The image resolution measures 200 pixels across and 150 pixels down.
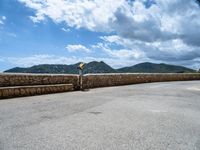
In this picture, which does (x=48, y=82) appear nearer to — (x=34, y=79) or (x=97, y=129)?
(x=34, y=79)

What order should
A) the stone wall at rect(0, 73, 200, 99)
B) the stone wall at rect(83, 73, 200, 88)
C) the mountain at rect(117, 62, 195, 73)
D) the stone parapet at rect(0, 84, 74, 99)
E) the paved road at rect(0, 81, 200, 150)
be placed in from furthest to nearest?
the mountain at rect(117, 62, 195, 73)
the stone wall at rect(83, 73, 200, 88)
the stone wall at rect(0, 73, 200, 99)
the stone parapet at rect(0, 84, 74, 99)
the paved road at rect(0, 81, 200, 150)

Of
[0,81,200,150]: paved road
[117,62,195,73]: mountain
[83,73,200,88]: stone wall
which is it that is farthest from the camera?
[117,62,195,73]: mountain

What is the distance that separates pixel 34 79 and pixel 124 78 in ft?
28.6

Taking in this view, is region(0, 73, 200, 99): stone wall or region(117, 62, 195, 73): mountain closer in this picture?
region(0, 73, 200, 99): stone wall

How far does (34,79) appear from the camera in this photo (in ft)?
38.2

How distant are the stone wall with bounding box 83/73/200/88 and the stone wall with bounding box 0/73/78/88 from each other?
1.38m

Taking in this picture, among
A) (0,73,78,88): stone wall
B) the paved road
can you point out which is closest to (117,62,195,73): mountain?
(0,73,78,88): stone wall

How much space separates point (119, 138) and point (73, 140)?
85 centimetres

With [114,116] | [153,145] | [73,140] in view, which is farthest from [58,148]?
[114,116]

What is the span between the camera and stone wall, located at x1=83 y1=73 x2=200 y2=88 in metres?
15.3

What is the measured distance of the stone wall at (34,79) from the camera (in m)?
10.3

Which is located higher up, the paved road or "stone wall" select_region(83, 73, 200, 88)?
"stone wall" select_region(83, 73, 200, 88)

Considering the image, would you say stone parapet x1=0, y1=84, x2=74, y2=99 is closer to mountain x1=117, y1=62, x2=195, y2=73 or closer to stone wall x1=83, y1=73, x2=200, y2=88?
stone wall x1=83, y1=73, x2=200, y2=88

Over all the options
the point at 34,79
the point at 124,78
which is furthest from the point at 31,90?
the point at 124,78
